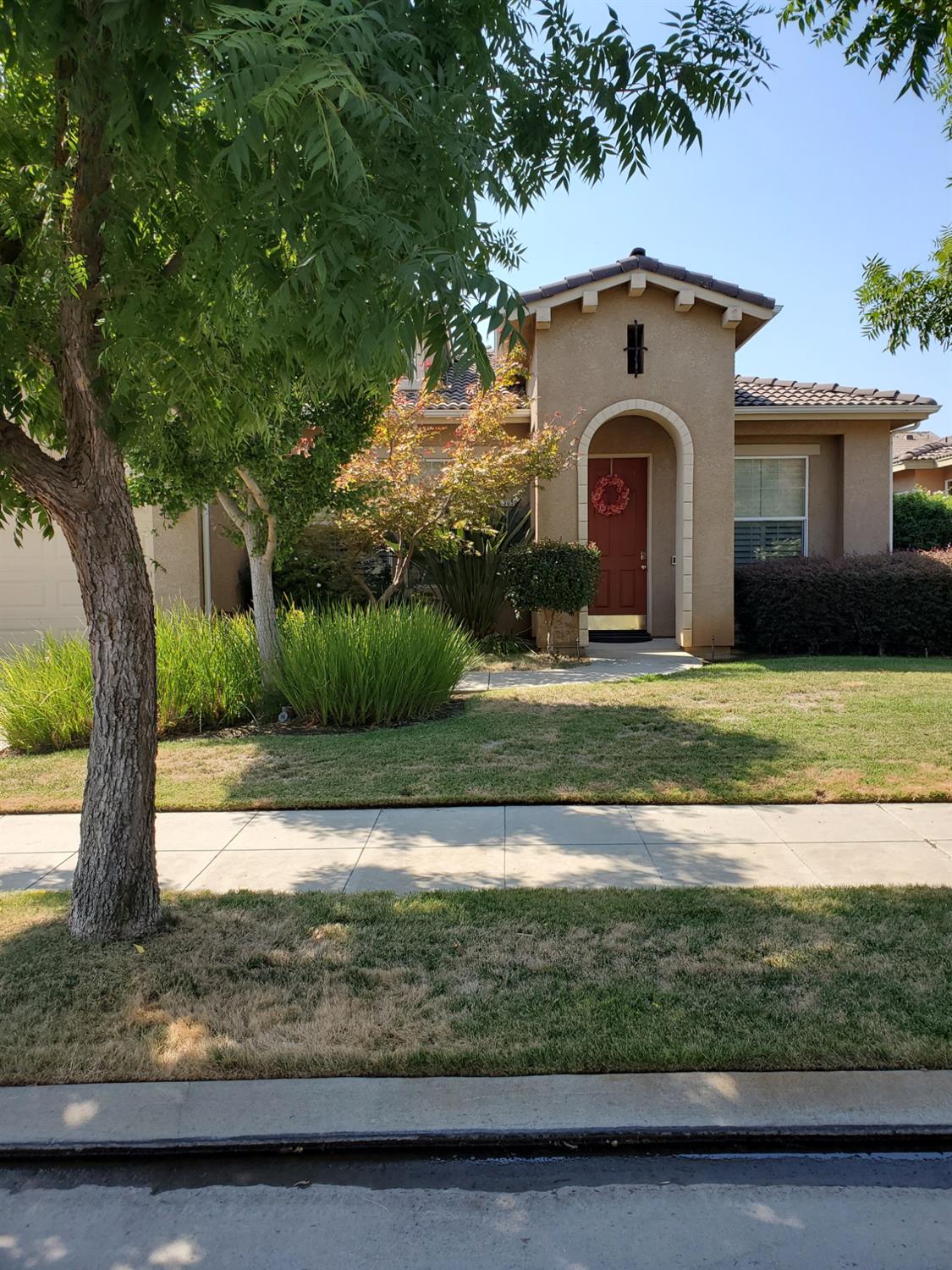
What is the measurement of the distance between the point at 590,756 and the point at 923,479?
2488cm

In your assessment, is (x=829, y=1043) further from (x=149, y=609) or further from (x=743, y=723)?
(x=743, y=723)

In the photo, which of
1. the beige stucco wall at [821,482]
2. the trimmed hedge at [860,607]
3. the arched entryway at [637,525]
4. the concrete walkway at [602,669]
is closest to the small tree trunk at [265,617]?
the concrete walkway at [602,669]

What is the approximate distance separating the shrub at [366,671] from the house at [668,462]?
452 cm

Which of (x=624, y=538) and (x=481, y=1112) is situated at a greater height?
(x=624, y=538)

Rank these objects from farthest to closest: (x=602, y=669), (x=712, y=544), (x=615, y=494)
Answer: (x=615, y=494), (x=712, y=544), (x=602, y=669)

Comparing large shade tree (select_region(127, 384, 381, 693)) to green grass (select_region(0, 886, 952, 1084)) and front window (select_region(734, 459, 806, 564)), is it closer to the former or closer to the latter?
green grass (select_region(0, 886, 952, 1084))

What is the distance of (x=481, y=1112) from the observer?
3141 mm

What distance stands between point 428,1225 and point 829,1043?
1.54 metres

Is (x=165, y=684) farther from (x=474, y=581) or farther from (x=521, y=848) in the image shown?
(x=474, y=581)

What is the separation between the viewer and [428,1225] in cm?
272

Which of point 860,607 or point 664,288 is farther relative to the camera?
point 664,288

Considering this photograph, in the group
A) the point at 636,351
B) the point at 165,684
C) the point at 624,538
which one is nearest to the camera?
the point at 165,684

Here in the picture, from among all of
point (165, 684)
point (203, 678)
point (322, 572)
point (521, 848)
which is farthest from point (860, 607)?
point (521, 848)

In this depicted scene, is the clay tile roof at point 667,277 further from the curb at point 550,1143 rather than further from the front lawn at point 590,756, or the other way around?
the curb at point 550,1143
